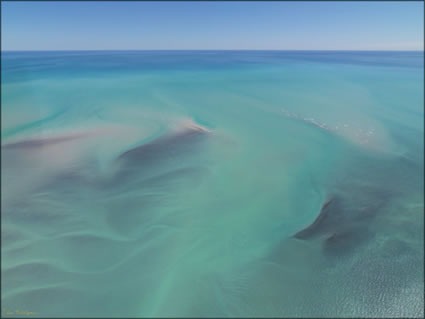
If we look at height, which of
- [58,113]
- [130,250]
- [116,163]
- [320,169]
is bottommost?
[130,250]

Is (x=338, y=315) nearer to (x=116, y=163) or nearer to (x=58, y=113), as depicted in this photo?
(x=116, y=163)

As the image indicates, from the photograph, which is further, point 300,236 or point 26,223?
point 300,236

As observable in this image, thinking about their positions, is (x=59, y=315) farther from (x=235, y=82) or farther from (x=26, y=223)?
(x=235, y=82)

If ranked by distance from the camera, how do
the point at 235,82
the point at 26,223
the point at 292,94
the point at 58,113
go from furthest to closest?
the point at 235,82, the point at 292,94, the point at 58,113, the point at 26,223

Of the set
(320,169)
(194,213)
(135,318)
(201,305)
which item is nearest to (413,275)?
(320,169)

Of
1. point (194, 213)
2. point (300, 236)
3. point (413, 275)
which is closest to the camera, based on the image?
point (413, 275)

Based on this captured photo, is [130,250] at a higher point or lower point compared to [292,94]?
lower

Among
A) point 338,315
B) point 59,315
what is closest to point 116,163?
point 59,315
